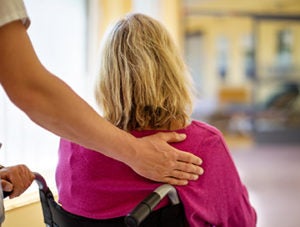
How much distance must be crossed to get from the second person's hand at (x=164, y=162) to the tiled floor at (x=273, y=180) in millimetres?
2277

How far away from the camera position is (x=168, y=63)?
1270 millimetres

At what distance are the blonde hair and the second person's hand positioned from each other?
0.39 feet

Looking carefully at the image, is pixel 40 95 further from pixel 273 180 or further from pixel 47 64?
pixel 273 180

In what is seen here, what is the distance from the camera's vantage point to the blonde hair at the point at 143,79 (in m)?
1.24

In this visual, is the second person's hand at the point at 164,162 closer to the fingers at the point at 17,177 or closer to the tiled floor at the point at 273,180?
the fingers at the point at 17,177

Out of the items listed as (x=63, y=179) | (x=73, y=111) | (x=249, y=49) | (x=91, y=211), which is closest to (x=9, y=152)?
(x=63, y=179)

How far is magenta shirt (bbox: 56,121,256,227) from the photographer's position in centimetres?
114

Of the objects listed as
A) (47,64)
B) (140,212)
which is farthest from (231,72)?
(140,212)

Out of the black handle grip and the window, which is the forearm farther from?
the window

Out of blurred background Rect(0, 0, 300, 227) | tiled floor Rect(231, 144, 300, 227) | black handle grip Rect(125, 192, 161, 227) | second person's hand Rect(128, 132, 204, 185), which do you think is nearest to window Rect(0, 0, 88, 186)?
blurred background Rect(0, 0, 300, 227)

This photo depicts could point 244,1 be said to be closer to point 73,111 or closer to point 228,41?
point 228,41

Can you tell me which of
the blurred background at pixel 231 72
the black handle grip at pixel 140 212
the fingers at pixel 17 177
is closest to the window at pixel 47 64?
the blurred background at pixel 231 72

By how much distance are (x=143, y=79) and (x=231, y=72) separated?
742 centimetres

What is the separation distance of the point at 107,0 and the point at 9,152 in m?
1.12
